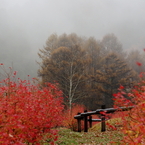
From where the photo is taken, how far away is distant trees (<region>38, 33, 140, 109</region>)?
2150 cm

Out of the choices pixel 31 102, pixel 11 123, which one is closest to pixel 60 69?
pixel 31 102

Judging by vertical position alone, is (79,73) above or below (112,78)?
above

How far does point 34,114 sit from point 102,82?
20.5 meters

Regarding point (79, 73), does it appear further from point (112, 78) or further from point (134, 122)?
point (134, 122)

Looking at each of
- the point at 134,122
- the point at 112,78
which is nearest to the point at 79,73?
the point at 112,78

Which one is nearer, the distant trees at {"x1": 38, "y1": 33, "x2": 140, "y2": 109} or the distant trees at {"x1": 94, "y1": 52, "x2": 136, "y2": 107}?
the distant trees at {"x1": 38, "y1": 33, "x2": 140, "y2": 109}

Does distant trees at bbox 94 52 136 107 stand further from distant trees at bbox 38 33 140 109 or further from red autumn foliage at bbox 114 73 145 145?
red autumn foliage at bbox 114 73 145 145

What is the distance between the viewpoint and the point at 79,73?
885 inches

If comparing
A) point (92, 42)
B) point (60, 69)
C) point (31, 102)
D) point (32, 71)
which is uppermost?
point (92, 42)

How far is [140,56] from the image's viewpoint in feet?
112

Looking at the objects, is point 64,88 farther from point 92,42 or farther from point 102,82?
point 92,42

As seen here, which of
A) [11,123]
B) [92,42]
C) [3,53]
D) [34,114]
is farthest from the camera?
[3,53]

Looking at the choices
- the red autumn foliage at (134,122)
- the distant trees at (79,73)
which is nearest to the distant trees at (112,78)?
the distant trees at (79,73)

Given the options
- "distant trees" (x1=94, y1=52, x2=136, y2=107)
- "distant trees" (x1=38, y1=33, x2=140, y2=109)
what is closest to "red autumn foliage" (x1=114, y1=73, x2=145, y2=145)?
"distant trees" (x1=38, y1=33, x2=140, y2=109)
